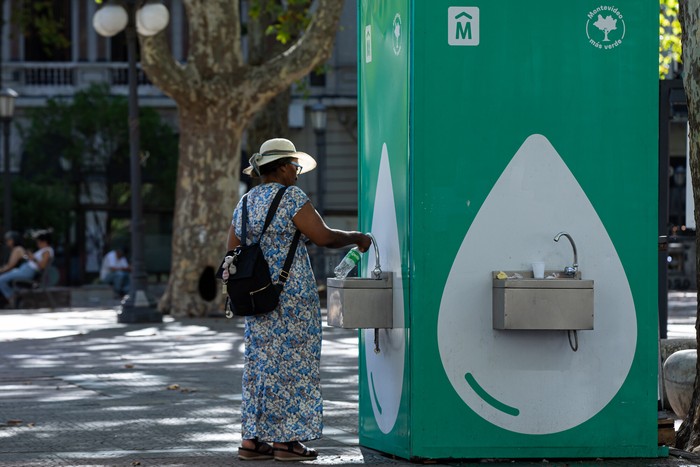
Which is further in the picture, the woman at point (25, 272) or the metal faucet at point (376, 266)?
the woman at point (25, 272)

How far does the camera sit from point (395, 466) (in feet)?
23.2

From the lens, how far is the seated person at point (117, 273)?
30359 mm

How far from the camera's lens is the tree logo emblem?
7137 mm

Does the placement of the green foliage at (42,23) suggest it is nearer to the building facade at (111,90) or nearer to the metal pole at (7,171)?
the building facade at (111,90)

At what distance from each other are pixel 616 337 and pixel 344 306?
1393mm

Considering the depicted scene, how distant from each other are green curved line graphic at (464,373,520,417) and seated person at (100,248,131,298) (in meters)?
23.6

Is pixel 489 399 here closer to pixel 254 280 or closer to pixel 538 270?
pixel 538 270

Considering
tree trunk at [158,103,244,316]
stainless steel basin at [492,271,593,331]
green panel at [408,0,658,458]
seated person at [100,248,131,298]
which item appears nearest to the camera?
stainless steel basin at [492,271,593,331]

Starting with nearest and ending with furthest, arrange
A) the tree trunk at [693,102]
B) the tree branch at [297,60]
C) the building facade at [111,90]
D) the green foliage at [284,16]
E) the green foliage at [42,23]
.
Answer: the tree trunk at [693,102] → the tree branch at [297,60] → the green foliage at [284,16] → the green foliage at [42,23] → the building facade at [111,90]

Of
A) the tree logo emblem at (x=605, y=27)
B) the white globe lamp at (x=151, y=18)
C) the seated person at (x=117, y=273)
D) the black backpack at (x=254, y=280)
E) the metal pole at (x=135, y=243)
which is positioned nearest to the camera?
the tree logo emblem at (x=605, y=27)

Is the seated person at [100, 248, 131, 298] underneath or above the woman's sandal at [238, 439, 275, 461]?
underneath

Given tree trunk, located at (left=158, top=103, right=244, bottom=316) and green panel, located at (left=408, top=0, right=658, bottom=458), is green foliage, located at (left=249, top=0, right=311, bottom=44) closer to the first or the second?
tree trunk, located at (left=158, top=103, right=244, bottom=316)

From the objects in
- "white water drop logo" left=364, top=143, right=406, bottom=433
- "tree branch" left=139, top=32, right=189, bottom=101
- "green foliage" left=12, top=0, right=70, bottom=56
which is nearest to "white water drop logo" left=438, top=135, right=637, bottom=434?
"white water drop logo" left=364, top=143, right=406, bottom=433

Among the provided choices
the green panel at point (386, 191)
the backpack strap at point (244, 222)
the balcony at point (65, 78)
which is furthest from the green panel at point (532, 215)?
the balcony at point (65, 78)
